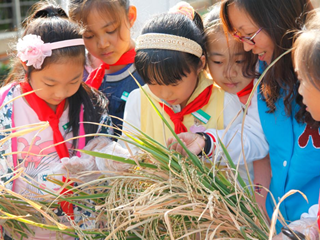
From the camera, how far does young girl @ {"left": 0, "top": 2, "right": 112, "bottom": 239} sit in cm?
187

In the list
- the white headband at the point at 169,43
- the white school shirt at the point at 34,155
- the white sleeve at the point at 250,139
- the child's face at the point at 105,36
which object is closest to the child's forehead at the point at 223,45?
the white headband at the point at 169,43

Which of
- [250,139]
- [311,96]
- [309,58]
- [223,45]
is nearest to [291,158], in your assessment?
[250,139]

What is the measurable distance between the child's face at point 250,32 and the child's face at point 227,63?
0.14 meters

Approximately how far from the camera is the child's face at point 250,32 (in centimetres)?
166

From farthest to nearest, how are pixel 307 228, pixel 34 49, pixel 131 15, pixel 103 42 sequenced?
pixel 131 15 < pixel 103 42 < pixel 34 49 < pixel 307 228

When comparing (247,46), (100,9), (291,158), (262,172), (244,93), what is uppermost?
(100,9)

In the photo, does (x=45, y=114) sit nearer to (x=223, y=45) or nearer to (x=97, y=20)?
(x=97, y=20)

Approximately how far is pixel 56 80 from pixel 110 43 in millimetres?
469

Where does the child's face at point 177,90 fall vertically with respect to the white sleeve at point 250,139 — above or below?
above

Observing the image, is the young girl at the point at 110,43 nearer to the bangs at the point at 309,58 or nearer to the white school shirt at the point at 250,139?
the white school shirt at the point at 250,139

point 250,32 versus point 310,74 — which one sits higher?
point 250,32

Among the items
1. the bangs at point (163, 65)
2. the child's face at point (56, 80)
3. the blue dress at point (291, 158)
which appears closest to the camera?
the blue dress at point (291, 158)

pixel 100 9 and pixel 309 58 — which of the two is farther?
pixel 100 9

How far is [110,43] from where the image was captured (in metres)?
2.25
